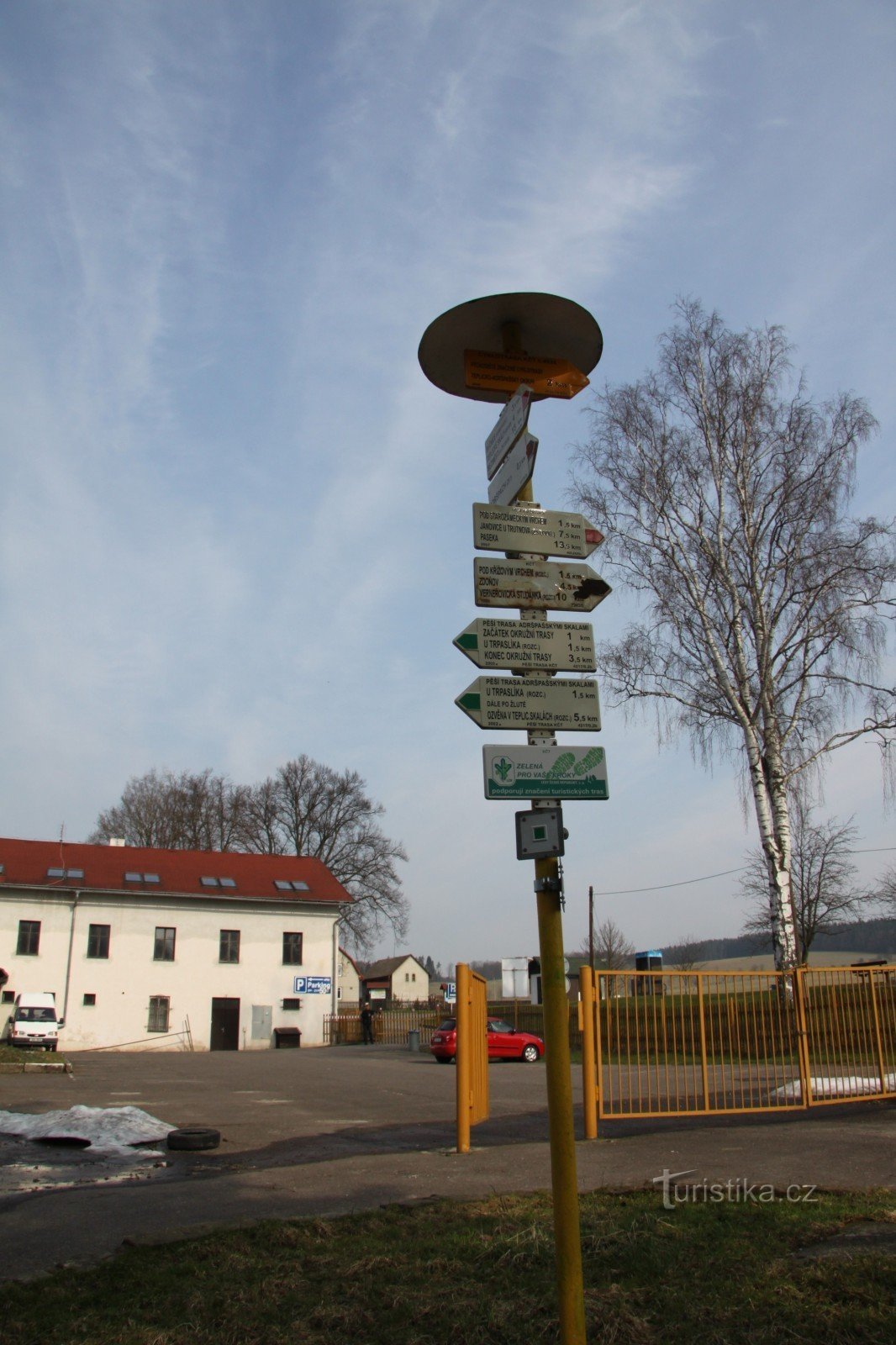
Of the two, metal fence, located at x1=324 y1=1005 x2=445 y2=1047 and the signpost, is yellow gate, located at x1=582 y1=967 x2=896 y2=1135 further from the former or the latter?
metal fence, located at x1=324 y1=1005 x2=445 y2=1047

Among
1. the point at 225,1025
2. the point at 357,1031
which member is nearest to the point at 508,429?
the point at 225,1025

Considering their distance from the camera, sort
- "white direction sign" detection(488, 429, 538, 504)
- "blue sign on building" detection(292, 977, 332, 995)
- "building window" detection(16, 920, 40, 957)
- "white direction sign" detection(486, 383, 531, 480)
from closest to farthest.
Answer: "white direction sign" detection(488, 429, 538, 504) → "white direction sign" detection(486, 383, 531, 480) → "building window" detection(16, 920, 40, 957) → "blue sign on building" detection(292, 977, 332, 995)

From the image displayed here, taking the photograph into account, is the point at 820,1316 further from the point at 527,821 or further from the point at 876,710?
the point at 876,710

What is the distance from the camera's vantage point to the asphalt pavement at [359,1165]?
6.11m

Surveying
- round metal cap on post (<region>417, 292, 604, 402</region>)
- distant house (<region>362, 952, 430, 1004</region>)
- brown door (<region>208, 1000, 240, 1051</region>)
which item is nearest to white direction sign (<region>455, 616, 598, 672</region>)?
round metal cap on post (<region>417, 292, 604, 402</region>)

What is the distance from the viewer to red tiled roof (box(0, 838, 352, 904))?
4062 cm

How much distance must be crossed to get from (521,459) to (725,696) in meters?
16.9

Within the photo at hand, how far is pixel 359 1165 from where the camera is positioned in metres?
8.05

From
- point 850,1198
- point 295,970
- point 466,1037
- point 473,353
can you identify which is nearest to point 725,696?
point 466,1037

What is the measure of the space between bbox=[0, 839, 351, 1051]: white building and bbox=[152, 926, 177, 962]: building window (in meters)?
0.04

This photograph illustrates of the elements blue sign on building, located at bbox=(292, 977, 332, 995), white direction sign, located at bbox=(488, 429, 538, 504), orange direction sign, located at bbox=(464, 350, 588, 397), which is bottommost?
blue sign on building, located at bbox=(292, 977, 332, 995)

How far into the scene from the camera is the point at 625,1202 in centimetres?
600

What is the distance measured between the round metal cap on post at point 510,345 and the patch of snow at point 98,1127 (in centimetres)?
849

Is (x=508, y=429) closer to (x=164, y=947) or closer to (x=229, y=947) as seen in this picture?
(x=164, y=947)
